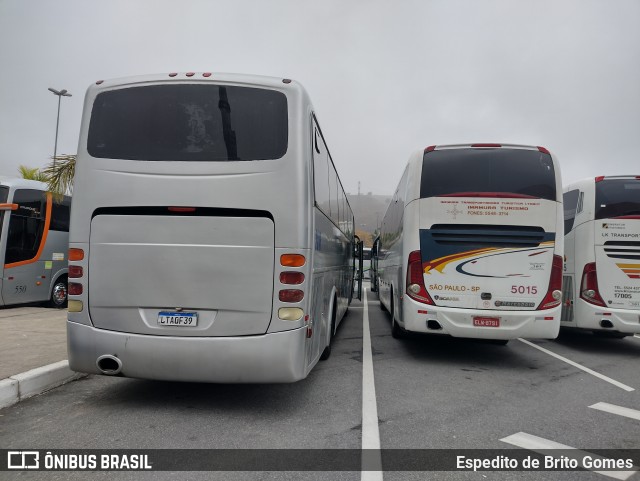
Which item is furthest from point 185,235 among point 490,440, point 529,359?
point 529,359

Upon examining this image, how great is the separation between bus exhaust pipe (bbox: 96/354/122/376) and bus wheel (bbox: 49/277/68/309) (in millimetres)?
9875

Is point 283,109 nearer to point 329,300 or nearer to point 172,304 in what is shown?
point 172,304

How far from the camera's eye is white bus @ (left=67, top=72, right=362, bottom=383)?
4.36m

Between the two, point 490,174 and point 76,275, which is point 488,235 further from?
point 76,275

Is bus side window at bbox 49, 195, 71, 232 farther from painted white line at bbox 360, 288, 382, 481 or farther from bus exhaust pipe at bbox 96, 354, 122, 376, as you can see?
painted white line at bbox 360, 288, 382, 481

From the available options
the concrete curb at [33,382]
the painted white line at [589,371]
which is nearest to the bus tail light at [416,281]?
the painted white line at [589,371]

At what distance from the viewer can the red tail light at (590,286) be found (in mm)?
8320

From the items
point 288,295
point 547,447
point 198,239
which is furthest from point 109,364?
point 547,447

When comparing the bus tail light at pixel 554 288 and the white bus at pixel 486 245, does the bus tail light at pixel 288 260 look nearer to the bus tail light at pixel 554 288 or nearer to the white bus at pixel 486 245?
the white bus at pixel 486 245

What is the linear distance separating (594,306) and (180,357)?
24.7ft

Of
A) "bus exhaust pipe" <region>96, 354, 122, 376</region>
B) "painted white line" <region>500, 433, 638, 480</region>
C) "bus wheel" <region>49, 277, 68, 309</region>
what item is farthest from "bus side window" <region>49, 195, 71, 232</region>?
"painted white line" <region>500, 433, 638, 480</region>

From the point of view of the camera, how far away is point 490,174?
22.6 feet

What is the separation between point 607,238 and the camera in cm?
840

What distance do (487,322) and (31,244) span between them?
11.6 m
